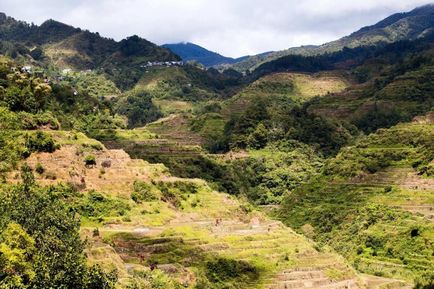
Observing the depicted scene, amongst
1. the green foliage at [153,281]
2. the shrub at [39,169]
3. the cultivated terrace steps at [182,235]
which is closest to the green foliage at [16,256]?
the green foliage at [153,281]

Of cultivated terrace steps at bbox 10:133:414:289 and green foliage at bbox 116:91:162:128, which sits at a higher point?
green foliage at bbox 116:91:162:128

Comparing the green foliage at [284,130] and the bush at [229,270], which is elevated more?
the green foliage at [284,130]

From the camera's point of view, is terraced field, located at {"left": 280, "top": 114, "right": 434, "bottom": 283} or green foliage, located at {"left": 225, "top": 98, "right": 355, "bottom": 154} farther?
green foliage, located at {"left": 225, "top": 98, "right": 355, "bottom": 154}

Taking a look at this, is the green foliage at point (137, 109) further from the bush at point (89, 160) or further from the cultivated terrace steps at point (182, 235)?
the bush at point (89, 160)

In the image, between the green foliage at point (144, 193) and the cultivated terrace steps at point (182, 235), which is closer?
the cultivated terrace steps at point (182, 235)

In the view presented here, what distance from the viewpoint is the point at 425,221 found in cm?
6625

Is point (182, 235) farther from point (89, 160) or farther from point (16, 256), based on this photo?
point (16, 256)

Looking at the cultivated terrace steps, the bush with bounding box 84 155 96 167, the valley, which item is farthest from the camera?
the bush with bounding box 84 155 96 167

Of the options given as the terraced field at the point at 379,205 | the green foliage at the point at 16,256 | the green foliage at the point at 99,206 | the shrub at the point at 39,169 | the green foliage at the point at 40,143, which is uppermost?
the green foliage at the point at 40,143

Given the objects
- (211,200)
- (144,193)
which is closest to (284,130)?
(211,200)

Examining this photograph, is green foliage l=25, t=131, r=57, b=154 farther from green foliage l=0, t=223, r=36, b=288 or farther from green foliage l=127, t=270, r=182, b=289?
green foliage l=0, t=223, r=36, b=288

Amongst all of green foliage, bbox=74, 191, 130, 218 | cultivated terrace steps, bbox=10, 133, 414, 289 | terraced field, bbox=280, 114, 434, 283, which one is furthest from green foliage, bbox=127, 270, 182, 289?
terraced field, bbox=280, 114, 434, 283

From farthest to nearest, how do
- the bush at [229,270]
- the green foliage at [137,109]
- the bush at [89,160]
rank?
the green foliage at [137,109] → the bush at [89,160] → the bush at [229,270]

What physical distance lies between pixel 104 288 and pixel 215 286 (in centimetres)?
1638
